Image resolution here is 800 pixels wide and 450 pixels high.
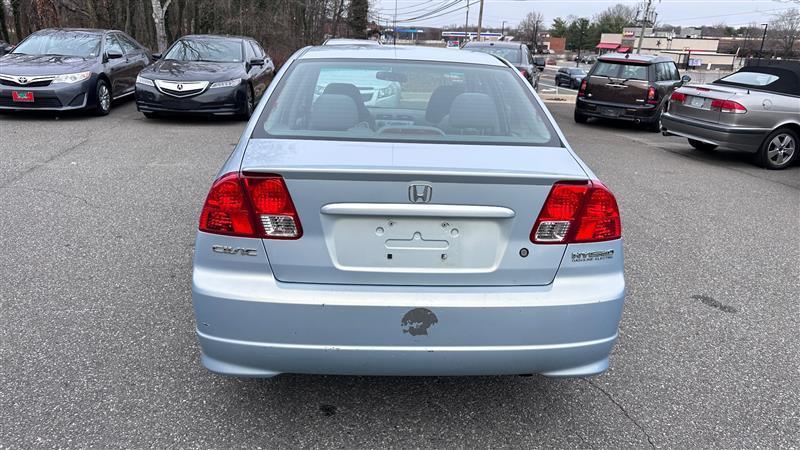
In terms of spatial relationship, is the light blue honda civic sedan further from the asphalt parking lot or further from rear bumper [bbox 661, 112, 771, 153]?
rear bumper [bbox 661, 112, 771, 153]

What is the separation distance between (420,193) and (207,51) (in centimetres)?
1021

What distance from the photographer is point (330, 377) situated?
2.98 metres

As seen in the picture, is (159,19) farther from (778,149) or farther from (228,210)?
(228,210)

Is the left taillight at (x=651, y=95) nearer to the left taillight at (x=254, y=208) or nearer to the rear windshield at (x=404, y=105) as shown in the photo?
the rear windshield at (x=404, y=105)

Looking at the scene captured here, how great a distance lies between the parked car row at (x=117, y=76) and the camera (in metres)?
9.62

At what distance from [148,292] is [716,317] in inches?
145

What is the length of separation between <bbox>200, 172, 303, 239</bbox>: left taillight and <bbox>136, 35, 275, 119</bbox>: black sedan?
8300 mm

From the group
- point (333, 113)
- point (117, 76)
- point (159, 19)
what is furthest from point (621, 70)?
Answer: point (159, 19)

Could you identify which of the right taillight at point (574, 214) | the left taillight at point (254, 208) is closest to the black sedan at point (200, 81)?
the left taillight at point (254, 208)

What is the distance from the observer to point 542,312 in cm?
226

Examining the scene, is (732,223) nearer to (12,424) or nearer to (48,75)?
(12,424)

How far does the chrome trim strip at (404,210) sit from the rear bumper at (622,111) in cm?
1131

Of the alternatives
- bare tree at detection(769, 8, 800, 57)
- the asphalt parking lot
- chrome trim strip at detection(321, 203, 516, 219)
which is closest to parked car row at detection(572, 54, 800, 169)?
the asphalt parking lot

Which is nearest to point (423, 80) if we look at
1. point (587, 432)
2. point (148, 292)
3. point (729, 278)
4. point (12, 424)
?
point (587, 432)
